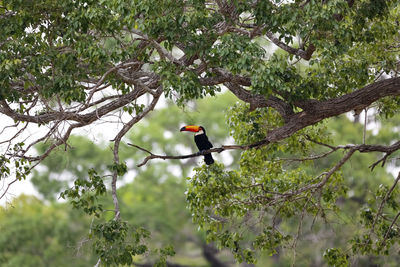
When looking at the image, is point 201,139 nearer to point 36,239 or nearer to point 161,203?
point 36,239

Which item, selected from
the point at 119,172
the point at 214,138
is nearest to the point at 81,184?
the point at 119,172

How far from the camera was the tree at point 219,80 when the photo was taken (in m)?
6.12

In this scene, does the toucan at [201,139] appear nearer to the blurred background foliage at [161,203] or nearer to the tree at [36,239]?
the blurred background foliage at [161,203]

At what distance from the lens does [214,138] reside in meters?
21.2

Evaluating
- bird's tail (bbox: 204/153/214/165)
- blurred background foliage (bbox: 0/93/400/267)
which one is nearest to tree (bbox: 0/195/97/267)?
blurred background foliage (bbox: 0/93/400/267)

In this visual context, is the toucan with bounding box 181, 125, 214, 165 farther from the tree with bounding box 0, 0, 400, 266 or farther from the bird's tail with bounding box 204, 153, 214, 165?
the tree with bounding box 0, 0, 400, 266

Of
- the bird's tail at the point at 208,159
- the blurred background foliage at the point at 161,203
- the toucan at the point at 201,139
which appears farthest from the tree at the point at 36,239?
the bird's tail at the point at 208,159

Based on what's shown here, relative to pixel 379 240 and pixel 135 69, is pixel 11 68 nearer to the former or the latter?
pixel 135 69

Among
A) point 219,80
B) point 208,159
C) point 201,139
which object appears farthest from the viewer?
point 201,139

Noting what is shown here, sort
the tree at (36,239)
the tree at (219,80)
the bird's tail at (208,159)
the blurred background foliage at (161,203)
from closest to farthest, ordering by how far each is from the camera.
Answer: the tree at (219,80)
the bird's tail at (208,159)
the blurred background foliage at (161,203)
the tree at (36,239)

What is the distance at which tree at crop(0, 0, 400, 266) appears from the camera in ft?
20.1

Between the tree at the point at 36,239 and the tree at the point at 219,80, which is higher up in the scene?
the tree at the point at 36,239

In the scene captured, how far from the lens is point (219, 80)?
22.4 ft

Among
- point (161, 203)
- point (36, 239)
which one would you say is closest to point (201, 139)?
point (36, 239)
